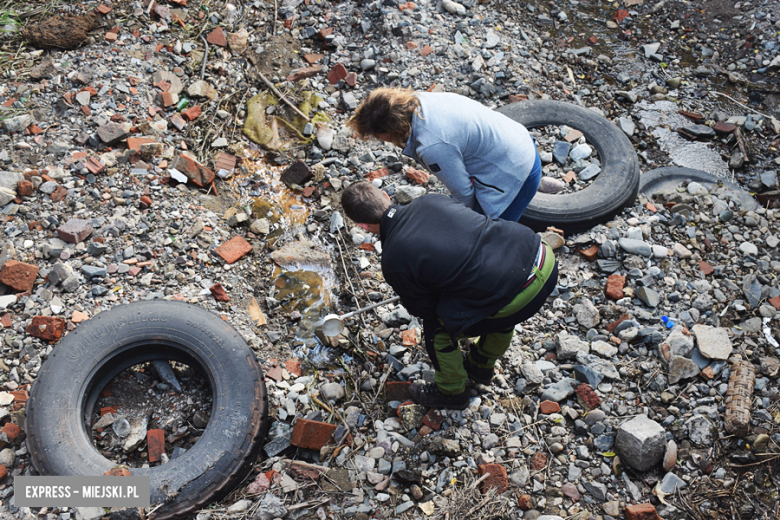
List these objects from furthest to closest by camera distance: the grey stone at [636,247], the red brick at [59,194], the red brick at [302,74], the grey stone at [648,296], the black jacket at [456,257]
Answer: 1. the red brick at [302,74]
2. the red brick at [59,194]
3. the grey stone at [636,247]
4. the grey stone at [648,296]
5. the black jacket at [456,257]

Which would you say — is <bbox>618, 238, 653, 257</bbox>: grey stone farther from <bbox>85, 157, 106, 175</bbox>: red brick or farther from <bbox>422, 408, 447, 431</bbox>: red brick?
<bbox>85, 157, 106, 175</bbox>: red brick

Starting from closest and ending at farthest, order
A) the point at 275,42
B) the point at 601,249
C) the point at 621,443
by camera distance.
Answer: the point at 621,443 < the point at 601,249 < the point at 275,42

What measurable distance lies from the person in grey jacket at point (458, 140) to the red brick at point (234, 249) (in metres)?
1.65

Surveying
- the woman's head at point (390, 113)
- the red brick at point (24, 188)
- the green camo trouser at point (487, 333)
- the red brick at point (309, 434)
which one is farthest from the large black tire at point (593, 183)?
the red brick at point (24, 188)

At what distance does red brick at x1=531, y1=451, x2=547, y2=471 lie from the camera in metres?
2.69

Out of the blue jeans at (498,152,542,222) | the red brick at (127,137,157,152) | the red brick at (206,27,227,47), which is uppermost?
the blue jeans at (498,152,542,222)

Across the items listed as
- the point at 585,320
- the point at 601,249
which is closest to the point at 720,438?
the point at 585,320

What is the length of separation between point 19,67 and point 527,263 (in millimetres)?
5167

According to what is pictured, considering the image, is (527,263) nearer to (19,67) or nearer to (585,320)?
(585,320)

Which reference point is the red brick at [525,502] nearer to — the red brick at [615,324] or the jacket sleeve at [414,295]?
the jacket sleeve at [414,295]

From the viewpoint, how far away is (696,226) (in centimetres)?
386

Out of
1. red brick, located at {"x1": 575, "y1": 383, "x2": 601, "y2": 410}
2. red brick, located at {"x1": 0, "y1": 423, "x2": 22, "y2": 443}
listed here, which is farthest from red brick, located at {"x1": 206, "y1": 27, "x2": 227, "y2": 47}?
red brick, located at {"x1": 575, "y1": 383, "x2": 601, "y2": 410}

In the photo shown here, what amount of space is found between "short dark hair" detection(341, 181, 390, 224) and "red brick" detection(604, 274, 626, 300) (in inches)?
79.7

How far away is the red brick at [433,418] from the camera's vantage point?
2875 mm
